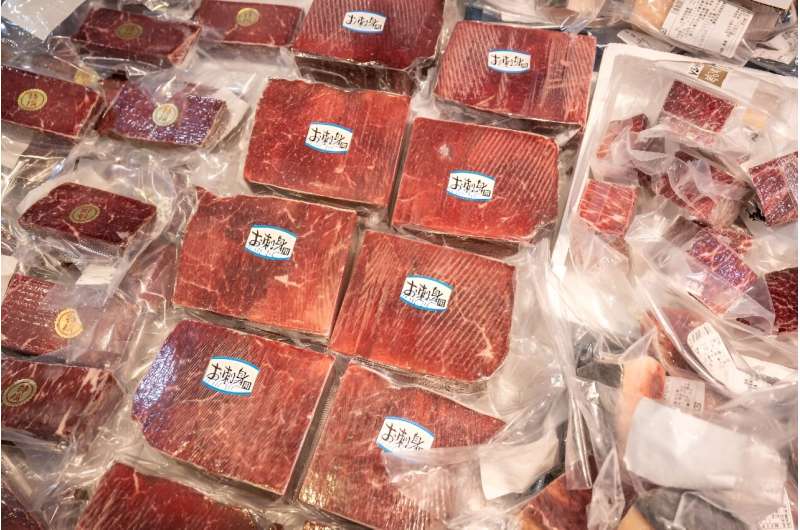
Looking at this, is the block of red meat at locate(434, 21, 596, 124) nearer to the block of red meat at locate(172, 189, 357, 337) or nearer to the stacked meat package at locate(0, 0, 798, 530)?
the stacked meat package at locate(0, 0, 798, 530)

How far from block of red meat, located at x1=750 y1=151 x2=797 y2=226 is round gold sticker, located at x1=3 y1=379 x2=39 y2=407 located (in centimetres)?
283

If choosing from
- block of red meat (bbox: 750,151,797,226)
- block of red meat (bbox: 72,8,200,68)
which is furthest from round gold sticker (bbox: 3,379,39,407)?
block of red meat (bbox: 750,151,797,226)

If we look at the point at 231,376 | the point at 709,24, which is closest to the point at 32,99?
the point at 231,376

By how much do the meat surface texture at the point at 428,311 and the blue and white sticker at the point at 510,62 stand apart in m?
0.88

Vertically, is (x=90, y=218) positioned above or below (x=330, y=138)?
below

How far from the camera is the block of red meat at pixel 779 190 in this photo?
2.12m

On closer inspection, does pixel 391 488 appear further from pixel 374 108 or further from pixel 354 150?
pixel 374 108

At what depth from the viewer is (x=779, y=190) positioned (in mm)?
2129

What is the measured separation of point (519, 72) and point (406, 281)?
1.07 m

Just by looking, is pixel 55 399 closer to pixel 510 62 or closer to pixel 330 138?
pixel 330 138

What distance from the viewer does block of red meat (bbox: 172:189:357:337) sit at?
2158mm

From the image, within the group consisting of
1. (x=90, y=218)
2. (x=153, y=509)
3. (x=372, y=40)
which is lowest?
(x=153, y=509)

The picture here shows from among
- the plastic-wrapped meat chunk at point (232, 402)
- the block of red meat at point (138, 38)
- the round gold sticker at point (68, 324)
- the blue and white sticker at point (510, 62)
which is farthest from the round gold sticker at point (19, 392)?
the blue and white sticker at point (510, 62)

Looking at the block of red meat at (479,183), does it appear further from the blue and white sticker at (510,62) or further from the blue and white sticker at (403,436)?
the blue and white sticker at (403,436)
